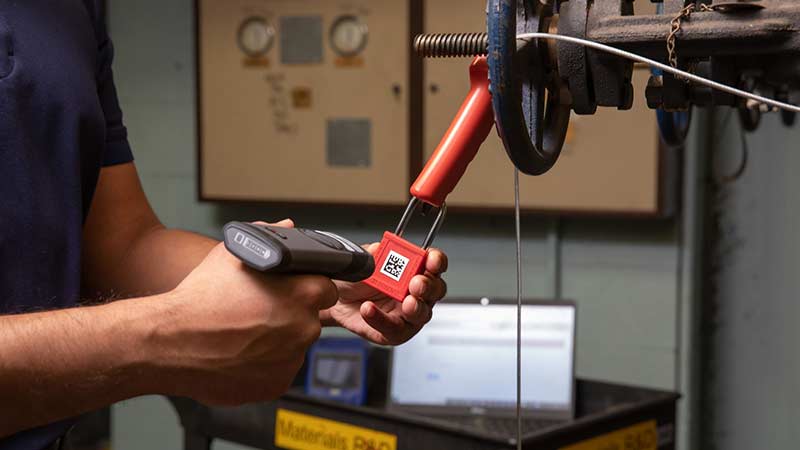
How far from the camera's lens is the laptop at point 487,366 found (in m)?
1.79

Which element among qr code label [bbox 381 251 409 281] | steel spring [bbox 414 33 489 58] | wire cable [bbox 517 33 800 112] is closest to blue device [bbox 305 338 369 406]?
qr code label [bbox 381 251 409 281]

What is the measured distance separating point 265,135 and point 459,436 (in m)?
1.33

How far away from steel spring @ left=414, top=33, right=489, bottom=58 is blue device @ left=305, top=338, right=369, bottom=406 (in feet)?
3.93

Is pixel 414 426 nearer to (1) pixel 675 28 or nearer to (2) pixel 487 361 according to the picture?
(2) pixel 487 361

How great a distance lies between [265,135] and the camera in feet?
8.71

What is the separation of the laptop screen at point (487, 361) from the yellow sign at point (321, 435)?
0.15m

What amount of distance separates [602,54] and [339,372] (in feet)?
4.38

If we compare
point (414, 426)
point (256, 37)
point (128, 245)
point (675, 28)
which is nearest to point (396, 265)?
point (675, 28)

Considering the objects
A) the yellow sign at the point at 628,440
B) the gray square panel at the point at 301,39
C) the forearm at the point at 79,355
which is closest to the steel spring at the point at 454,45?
the forearm at the point at 79,355

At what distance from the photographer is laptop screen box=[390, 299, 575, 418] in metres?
1.80

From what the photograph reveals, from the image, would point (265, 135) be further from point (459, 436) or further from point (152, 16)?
point (459, 436)

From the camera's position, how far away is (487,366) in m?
1.83

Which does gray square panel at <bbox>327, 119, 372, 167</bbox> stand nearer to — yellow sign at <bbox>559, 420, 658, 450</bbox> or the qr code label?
yellow sign at <bbox>559, 420, 658, 450</bbox>

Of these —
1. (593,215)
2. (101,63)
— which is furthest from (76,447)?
(101,63)
